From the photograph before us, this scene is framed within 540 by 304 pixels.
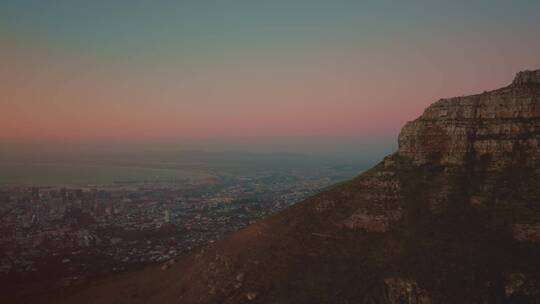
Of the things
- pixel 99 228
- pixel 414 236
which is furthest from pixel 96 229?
pixel 414 236

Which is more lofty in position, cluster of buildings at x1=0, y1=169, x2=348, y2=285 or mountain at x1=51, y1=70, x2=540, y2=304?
mountain at x1=51, y1=70, x2=540, y2=304

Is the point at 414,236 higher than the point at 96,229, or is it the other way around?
the point at 414,236

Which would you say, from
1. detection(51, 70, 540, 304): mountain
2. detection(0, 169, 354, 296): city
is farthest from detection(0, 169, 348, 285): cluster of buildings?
detection(51, 70, 540, 304): mountain

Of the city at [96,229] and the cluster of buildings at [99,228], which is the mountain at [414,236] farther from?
the cluster of buildings at [99,228]

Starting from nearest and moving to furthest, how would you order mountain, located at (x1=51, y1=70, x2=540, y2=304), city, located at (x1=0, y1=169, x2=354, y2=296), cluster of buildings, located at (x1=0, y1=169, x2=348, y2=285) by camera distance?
mountain, located at (x1=51, y1=70, x2=540, y2=304) → city, located at (x1=0, y1=169, x2=354, y2=296) → cluster of buildings, located at (x1=0, y1=169, x2=348, y2=285)

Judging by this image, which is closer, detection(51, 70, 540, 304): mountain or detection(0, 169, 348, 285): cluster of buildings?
detection(51, 70, 540, 304): mountain

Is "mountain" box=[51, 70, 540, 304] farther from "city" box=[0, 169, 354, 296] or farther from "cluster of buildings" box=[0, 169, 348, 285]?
"cluster of buildings" box=[0, 169, 348, 285]

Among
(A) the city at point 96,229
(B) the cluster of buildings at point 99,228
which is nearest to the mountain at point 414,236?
(A) the city at point 96,229

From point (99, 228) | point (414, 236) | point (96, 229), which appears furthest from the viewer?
point (99, 228)

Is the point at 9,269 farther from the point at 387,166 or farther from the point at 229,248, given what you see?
the point at 387,166

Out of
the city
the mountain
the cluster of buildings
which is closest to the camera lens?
the mountain

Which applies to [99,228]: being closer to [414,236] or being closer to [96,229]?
[96,229]
